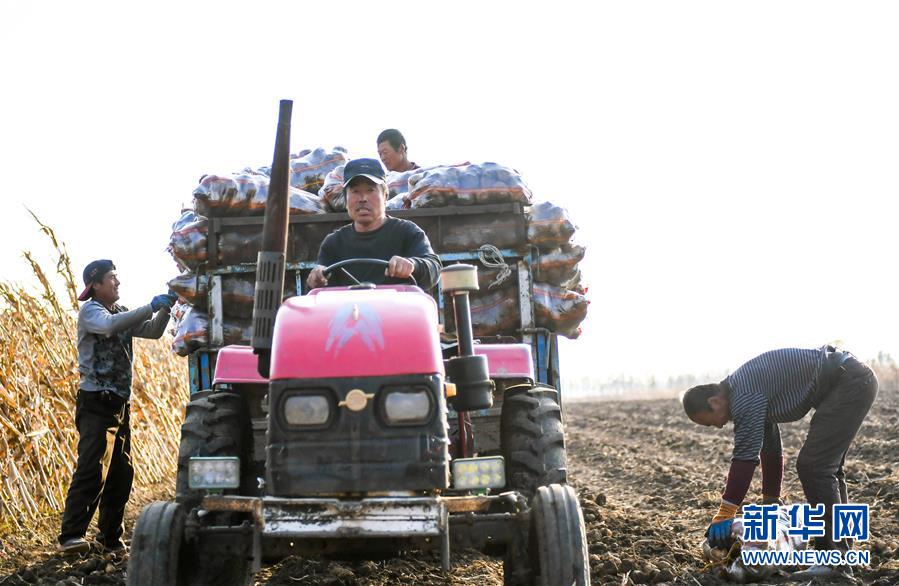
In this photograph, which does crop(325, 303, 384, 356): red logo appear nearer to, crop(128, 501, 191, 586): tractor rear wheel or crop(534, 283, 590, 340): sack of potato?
crop(128, 501, 191, 586): tractor rear wheel

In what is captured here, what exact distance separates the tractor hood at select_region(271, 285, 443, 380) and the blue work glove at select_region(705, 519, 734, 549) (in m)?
2.55

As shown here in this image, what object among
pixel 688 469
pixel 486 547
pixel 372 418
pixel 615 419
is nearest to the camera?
pixel 372 418

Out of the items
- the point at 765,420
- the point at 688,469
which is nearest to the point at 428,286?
the point at 765,420

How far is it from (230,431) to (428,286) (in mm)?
1226

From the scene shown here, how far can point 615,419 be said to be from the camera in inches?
903

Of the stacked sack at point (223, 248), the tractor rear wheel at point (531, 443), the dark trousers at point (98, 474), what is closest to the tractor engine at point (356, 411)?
the tractor rear wheel at point (531, 443)

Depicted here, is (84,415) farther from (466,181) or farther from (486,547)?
(486,547)

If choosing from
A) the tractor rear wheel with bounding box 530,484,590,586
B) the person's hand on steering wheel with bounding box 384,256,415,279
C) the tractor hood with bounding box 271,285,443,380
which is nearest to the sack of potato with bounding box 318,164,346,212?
the person's hand on steering wheel with bounding box 384,256,415,279

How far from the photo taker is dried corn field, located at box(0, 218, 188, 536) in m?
7.66

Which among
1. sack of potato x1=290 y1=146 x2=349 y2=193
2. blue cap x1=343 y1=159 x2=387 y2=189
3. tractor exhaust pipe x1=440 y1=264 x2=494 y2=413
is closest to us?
tractor exhaust pipe x1=440 y1=264 x2=494 y2=413

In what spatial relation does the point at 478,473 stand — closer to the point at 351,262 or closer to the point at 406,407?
the point at 406,407

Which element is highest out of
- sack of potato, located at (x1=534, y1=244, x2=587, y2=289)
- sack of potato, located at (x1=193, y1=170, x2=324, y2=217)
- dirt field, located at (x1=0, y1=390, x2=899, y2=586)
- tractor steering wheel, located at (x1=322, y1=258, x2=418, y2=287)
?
sack of potato, located at (x1=193, y1=170, x2=324, y2=217)

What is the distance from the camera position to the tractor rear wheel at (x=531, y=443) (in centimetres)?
505

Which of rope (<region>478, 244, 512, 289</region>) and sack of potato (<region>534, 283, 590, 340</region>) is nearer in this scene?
rope (<region>478, 244, 512, 289</region>)
